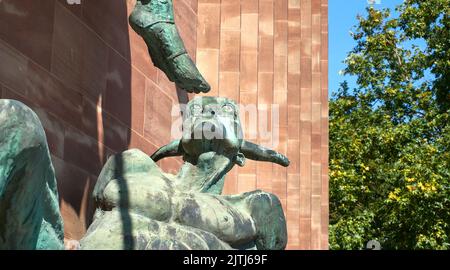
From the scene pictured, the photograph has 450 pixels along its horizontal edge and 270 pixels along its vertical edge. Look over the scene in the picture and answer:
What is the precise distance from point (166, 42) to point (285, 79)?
335 inches

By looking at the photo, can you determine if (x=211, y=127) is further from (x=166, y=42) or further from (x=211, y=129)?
(x=166, y=42)

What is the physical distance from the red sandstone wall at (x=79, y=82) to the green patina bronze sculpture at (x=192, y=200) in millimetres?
725

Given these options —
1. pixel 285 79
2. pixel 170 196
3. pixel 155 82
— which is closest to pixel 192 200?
pixel 170 196

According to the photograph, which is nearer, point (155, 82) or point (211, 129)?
point (211, 129)

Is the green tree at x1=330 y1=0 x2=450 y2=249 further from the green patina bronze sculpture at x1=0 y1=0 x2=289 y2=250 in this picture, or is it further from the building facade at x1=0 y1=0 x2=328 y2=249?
the green patina bronze sculpture at x1=0 y1=0 x2=289 y2=250

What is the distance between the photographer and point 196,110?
260 inches

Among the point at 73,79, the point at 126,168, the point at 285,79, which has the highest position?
the point at 285,79

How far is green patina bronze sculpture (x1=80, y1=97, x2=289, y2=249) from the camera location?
5719mm

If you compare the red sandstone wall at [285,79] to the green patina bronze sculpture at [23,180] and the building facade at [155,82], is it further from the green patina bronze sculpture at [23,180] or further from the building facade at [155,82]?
the green patina bronze sculpture at [23,180]

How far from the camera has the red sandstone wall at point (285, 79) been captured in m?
14.6

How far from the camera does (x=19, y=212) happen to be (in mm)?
4223

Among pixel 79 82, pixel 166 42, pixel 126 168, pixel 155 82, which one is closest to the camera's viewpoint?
pixel 126 168
